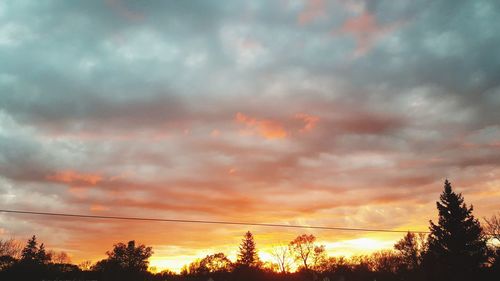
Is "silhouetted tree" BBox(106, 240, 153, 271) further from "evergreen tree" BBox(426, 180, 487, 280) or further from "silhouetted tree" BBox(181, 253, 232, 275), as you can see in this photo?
"evergreen tree" BBox(426, 180, 487, 280)

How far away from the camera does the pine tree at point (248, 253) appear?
3664 inches

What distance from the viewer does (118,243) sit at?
97.2 m

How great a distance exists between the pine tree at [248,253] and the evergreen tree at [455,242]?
5744 centimetres

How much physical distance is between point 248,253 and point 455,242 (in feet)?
206

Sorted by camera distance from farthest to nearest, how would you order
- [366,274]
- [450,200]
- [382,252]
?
1. [382,252]
2. [366,274]
3. [450,200]

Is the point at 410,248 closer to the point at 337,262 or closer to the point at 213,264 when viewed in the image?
the point at 337,262

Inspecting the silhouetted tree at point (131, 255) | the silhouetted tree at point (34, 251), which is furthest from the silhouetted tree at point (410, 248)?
the silhouetted tree at point (34, 251)

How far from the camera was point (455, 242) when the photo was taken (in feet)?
126

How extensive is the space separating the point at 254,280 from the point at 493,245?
44781mm

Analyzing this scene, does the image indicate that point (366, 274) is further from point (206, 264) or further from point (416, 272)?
point (206, 264)

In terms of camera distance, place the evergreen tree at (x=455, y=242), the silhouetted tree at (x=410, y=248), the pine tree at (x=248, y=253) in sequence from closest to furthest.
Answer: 1. the evergreen tree at (x=455, y=242)
2. the silhouetted tree at (x=410, y=248)
3. the pine tree at (x=248, y=253)

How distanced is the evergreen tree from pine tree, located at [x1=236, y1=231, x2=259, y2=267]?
57.4 meters

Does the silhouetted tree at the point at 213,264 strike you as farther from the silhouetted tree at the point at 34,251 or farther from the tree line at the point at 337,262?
the silhouetted tree at the point at 34,251

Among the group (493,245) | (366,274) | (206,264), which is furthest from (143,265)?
(493,245)
